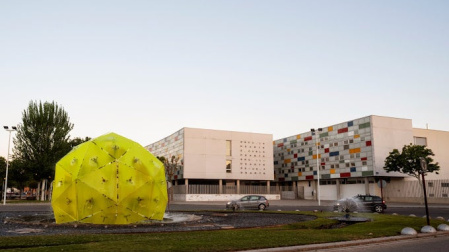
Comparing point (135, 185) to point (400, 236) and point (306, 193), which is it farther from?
point (306, 193)

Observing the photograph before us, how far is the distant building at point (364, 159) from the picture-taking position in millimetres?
59500

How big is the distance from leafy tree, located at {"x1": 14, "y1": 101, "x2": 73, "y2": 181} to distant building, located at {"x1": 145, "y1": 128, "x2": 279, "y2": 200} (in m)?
21.2

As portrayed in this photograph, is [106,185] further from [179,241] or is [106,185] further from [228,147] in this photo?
[228,147]

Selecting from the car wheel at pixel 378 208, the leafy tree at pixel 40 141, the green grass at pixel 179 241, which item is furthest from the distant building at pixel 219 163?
the green grass at pixel 179 241

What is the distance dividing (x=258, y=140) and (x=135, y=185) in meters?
59.7

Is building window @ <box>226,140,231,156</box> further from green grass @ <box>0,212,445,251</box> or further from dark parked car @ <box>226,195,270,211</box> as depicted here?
green grass @ <box>0,212,445,251</box>

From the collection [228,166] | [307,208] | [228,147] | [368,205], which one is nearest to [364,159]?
[228,166]

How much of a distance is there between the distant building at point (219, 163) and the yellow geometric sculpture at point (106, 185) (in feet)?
169

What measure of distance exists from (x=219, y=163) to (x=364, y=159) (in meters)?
25.4

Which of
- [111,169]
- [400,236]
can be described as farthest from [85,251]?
[400,236]

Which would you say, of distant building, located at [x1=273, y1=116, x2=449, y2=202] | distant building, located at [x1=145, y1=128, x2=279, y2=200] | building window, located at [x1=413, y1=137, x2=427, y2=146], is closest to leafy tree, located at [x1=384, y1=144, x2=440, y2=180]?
distant building, located at [x1=273, y1=116, x2=449, y2=202]

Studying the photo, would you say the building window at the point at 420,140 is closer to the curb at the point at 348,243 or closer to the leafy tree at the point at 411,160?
the leafy tree at the point at 411,160

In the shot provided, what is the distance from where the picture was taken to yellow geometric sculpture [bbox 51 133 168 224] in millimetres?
14469

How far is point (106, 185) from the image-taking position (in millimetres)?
14531
